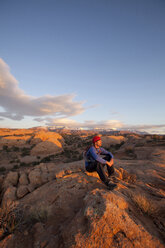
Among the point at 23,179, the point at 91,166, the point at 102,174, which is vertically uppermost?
the point at 91,166

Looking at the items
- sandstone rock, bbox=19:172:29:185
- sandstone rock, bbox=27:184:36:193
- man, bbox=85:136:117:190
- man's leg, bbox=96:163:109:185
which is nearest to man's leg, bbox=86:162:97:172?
man, bbox=85:136:117:190

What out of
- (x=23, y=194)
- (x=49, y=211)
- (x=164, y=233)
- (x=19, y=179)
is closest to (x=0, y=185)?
(x=19, y=179)

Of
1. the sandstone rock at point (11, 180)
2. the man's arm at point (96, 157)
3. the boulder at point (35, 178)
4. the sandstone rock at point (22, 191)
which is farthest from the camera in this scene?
the sandstone rock at point (11, 180)

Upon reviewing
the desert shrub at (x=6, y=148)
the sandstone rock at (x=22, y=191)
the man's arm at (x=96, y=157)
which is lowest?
the desert shrub at (x=6, y=148)

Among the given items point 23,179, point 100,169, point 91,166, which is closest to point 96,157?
point 100,169

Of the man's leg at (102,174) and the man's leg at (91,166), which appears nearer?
the man's leg at (102,174)

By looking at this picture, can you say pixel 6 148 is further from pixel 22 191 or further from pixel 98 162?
pixel 98 162

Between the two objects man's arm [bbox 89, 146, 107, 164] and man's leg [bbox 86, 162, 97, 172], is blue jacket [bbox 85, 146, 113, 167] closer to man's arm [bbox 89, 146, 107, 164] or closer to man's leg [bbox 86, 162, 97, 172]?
man's arm [bbox 89, 146, 107, 164]

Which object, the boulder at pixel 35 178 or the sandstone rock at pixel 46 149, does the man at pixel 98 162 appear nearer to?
the boulder at pixel 35 178

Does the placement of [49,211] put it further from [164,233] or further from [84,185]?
[164,233]

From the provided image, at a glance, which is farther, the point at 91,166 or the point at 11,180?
the point at 11,180

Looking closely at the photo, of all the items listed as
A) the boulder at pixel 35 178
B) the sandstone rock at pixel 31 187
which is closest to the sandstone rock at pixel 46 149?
the boulder at pixel 35 178

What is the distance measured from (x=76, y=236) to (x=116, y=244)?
662mm

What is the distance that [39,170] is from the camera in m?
7.25
